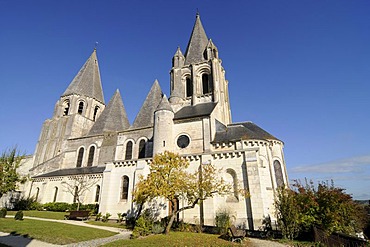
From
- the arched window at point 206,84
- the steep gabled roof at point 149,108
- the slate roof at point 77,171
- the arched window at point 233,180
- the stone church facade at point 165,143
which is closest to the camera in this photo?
the arched window at point 233,180

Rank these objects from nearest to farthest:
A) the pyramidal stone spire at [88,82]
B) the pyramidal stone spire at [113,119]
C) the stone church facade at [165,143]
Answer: the stone church facade at [165,143] → the pyramidal stone spire at [113,119] → the pyramidal stone spire at [88,82]

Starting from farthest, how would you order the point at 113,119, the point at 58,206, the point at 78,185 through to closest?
the point at 113,119, the point at 78,185, the point at 58,206

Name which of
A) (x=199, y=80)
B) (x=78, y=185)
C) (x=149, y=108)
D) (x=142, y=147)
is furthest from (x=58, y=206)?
(x=199, y=80)

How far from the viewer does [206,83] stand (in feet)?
85.8

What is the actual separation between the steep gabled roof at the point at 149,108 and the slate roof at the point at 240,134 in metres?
9.66

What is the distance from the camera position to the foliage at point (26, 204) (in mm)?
21656

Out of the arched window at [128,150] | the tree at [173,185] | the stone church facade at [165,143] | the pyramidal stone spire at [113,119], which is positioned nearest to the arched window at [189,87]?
the stone church facade at [165,143]

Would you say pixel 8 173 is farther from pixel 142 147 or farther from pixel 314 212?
pixel 314 212

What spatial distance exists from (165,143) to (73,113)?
20.9m

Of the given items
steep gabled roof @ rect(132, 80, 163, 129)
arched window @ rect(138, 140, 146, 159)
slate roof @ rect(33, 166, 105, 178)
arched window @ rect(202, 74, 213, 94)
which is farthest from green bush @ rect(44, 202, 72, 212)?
arched window @ rect(202, 74, 213, 94)

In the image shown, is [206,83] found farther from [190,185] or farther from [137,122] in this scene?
[190,185]

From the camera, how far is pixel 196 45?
29156 mm

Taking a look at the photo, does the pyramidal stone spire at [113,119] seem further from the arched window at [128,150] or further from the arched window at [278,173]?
the arched window at [278,173]

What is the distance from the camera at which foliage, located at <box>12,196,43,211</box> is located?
2166 cm
